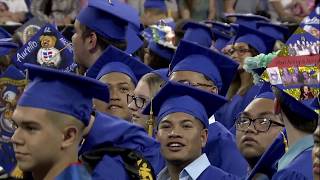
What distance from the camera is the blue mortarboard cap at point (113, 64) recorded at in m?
7.87

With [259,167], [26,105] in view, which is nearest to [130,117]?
[259,167]

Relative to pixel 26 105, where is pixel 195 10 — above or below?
below

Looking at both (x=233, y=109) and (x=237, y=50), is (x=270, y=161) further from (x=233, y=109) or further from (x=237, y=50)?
(x=237, y=50)

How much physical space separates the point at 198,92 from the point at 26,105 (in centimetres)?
179

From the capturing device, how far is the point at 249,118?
23.4 ft

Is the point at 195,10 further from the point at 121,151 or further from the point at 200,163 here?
the point at 121,151

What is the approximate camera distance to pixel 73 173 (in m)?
5.27

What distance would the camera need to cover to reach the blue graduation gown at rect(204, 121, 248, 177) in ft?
24.6

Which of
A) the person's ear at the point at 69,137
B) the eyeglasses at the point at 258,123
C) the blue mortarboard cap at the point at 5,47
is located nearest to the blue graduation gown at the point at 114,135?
the person's ear at the point at 69,137

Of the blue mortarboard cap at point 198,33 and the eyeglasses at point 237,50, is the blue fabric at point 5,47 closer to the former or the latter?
the eyeglasses at point 237,50

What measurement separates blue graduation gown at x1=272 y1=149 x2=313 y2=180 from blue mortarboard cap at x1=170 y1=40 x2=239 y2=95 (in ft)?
6.81

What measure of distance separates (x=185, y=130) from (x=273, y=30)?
16.3ft

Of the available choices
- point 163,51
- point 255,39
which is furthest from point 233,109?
point 255,39

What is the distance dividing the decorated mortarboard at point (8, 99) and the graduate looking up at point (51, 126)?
1903 mm
